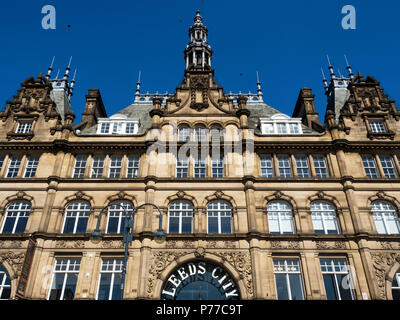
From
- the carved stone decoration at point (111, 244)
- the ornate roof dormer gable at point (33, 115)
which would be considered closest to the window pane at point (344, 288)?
the carved stone decoration at point (111, 244)

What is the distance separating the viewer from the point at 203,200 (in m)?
24.7

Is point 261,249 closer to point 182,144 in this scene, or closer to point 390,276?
point 390,276

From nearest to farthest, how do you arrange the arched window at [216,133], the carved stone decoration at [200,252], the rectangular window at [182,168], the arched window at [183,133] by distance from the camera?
the carved stone decoration at [200,252], the rectangular window at [182,168], the arched window at [216,133], the arched window at [183,133]

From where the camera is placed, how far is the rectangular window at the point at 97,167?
2647 cm

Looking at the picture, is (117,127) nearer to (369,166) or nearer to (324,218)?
(324,218)

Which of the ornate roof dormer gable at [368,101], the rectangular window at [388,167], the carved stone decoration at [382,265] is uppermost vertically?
the ornate roof dormer gable at [368,101]

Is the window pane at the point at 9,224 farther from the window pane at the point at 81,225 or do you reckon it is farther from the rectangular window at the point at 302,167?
the rectangular window at the point at 302,167

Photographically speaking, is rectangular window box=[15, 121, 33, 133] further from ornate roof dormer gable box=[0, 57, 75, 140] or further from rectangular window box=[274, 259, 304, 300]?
rectangular window box=[274, 259, 304, 300]

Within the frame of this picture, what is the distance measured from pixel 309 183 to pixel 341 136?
5337 millimetres

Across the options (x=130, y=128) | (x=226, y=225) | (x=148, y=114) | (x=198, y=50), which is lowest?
(x=226, y=225)

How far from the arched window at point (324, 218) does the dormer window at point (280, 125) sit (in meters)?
7.19

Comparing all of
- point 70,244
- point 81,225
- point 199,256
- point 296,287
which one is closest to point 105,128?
point 81,225

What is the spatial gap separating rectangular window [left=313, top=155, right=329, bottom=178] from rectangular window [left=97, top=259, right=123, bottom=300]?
53.0 feet

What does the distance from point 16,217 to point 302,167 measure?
21.6m
